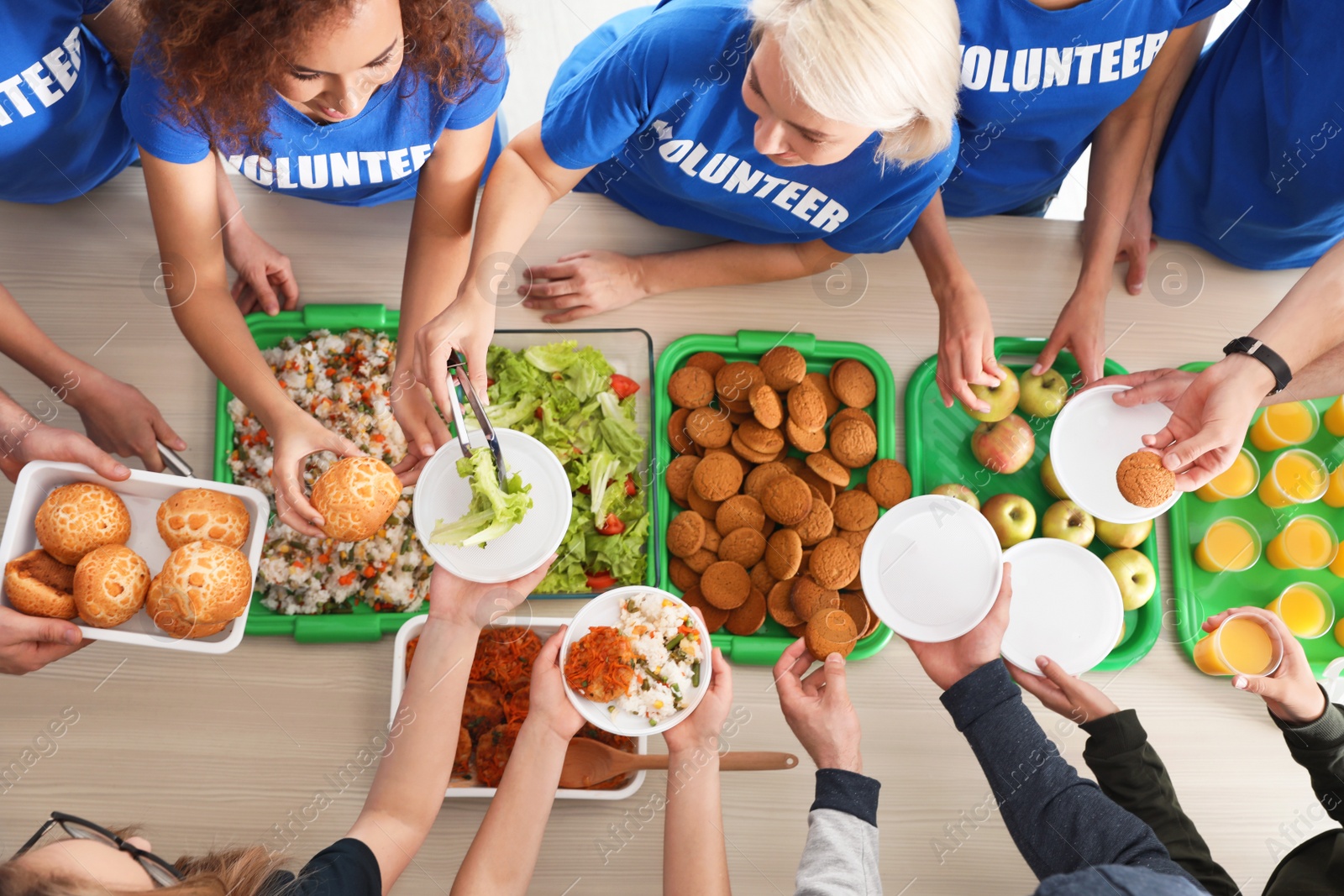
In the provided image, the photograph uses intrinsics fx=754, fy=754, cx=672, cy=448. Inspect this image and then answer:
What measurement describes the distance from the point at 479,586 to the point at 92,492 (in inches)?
26.1

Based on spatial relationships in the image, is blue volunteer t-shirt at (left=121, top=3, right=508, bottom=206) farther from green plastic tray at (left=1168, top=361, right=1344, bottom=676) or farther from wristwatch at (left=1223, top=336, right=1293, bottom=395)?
green plastic tray at (left=1168, top=361, right=1344, bottom=676)

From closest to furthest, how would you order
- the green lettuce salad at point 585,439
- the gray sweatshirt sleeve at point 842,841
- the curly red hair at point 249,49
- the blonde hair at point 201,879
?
1. the blonde hair at point 201,879
2. the curly red hair at point 249,49
3. the gray sweatshirt sleeve at point 842,841
4. the green lettuce salad at point 585,439

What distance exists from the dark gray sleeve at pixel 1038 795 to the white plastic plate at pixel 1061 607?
20 centimetres

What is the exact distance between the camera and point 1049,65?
1.40 metres

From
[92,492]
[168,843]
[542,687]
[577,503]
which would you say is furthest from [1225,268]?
[168,843]

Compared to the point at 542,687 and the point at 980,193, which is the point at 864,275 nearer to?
the point at 980,193

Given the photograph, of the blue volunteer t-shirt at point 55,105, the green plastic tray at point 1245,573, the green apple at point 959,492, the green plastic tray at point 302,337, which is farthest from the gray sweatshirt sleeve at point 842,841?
the blue volunteer t-shirt at point 55,105

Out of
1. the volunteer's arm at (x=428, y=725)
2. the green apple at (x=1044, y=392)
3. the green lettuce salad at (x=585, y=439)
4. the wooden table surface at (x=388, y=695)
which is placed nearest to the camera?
the volunteer's arm at (x=428, y=725)

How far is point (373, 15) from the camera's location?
42.4 inches

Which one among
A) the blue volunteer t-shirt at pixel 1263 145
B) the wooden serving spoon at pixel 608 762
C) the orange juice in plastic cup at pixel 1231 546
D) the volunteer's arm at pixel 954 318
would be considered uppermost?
the blue volunteer t-shirt at pixel 1263 145

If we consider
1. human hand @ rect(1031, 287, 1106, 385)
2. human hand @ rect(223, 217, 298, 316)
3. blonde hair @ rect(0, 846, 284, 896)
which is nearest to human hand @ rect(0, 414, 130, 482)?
human hand @ rect(223, 217, 298, 316)

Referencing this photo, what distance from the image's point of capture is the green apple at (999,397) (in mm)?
1672

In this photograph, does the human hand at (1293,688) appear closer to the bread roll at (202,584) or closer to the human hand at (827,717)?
the human hand at (827,717)

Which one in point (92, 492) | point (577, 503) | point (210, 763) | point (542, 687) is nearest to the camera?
point (92, 492)
